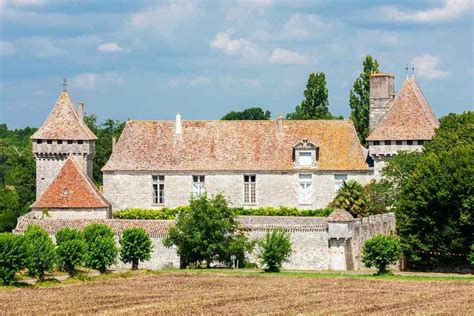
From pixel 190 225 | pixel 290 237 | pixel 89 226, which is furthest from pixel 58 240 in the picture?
pixel 290 237

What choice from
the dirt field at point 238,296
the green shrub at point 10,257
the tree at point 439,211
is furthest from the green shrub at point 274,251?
the green shrub at point 10,257

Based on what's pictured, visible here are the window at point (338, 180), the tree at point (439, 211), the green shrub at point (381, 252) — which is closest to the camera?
the green shrub at point (381, 252)

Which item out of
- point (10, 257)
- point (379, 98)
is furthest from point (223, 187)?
point (10, 257)

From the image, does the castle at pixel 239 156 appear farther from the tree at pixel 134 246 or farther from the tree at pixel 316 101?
the tree at pixel 316 101

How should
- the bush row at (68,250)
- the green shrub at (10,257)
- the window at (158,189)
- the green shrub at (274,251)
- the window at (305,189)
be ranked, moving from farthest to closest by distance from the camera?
the window at (158,189) < the window at (305,189) < the green shrub at (274,251) < the bush row at (68,250) < the green shrub at (10,257)

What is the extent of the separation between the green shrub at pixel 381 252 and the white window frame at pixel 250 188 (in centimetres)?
1470

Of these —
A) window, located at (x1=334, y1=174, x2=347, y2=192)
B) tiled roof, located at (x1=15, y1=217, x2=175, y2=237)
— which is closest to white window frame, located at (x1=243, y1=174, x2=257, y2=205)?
window, located at (x1=334, y1=174, x2=347, y2=192)

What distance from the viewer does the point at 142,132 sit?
246ft

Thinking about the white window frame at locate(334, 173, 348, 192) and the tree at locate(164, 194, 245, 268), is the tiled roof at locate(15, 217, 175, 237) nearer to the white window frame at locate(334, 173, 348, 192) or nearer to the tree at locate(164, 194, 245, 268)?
the tree at locate(164, 194, 245, 268)

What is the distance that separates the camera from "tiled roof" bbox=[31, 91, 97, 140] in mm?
74312

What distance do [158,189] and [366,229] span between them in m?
14.2

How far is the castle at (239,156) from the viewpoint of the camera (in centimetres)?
7231

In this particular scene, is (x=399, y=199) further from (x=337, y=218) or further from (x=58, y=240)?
(x=58, y=240)

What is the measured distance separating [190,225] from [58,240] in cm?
665
